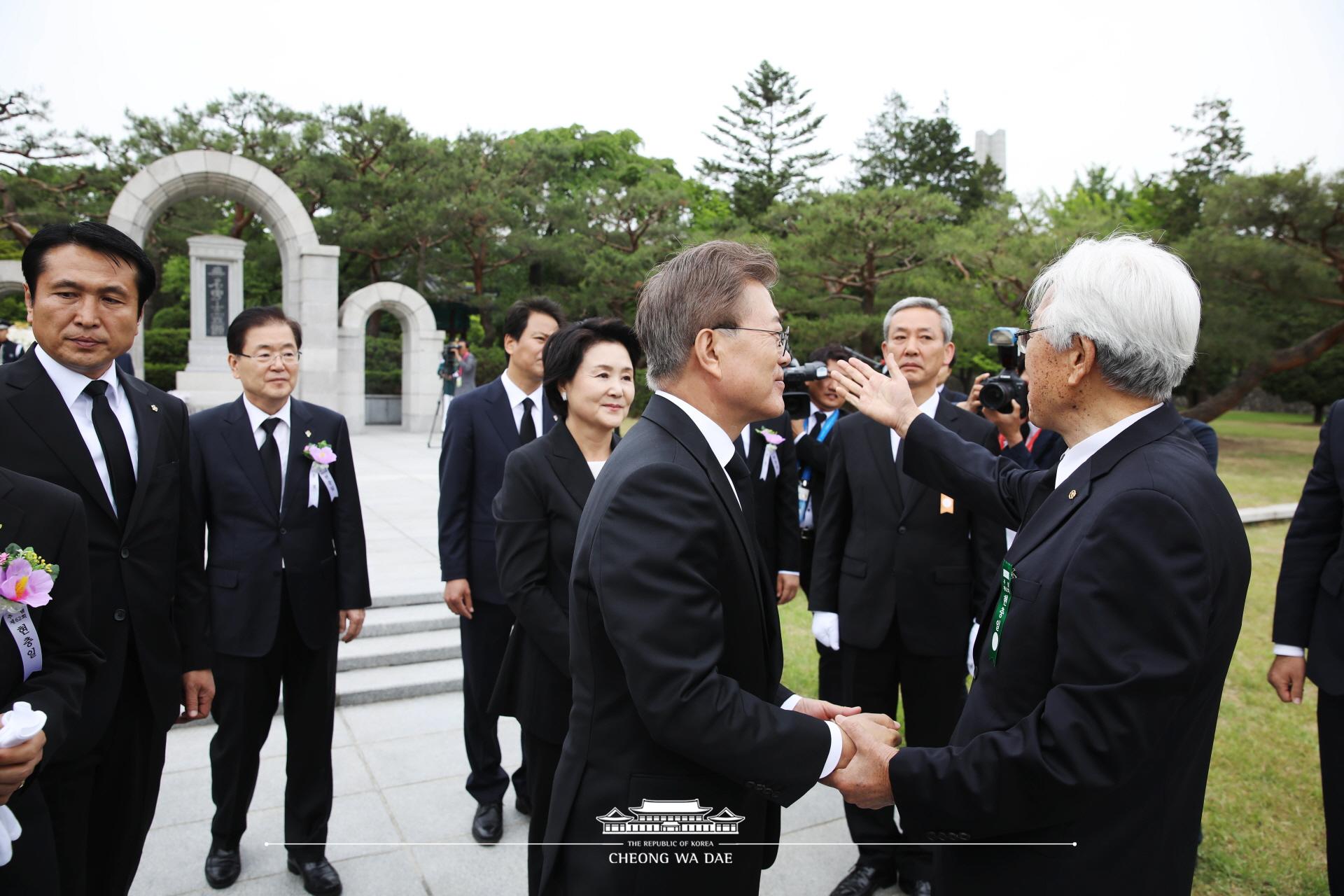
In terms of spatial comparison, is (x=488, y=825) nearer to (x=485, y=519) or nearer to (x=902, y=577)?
(x=485, y=519)

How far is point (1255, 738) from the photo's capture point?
14.4 ft

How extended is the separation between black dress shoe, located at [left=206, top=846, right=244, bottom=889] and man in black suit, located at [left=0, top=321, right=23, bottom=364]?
10005 millimetres

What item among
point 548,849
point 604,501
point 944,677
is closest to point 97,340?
point 604,501

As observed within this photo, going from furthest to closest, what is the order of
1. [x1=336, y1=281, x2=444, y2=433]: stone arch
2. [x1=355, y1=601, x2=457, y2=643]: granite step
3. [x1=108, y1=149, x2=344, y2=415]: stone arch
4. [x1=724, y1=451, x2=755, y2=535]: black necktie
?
[x1=336, y1=281, x2=444, y2=433]: stone arch → [x1=108, y1=149, x2=344, y2=415]: stone arch → [x1=355, y1=601, x2=457, y2=643]: granite step → [x1=724, y1=451, x2=755, y2=535]: black necktie

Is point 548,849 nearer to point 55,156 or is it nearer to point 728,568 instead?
point 728,568

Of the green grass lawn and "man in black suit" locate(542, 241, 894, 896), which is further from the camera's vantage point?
the green grass lawn

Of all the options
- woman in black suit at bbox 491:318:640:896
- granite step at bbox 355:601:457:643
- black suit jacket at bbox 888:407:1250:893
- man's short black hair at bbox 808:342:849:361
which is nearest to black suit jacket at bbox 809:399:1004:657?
man's short black hair at bbox 808:342:849:361

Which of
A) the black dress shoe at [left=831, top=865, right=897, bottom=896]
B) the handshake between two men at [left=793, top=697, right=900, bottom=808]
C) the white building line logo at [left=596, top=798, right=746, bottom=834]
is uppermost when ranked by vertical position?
the handshake between two men at [left=793, top=697, right=900, bottom=808]

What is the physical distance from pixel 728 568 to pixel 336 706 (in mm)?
3898

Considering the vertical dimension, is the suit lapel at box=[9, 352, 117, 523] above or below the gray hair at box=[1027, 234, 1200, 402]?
→ below

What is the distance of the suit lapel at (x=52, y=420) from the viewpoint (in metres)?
2.14

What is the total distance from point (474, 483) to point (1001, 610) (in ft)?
8.20

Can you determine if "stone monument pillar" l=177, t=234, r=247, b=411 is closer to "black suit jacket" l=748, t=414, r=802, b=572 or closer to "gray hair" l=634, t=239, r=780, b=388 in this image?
"black suit jacket" l=748, t=414, r=802, b=572

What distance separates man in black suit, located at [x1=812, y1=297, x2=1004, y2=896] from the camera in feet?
9.90
